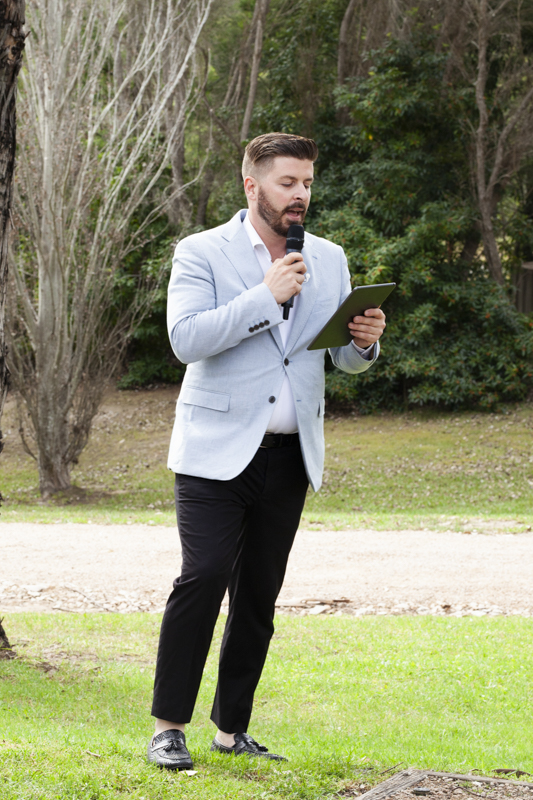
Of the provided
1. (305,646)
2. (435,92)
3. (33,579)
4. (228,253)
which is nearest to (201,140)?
(435,92)

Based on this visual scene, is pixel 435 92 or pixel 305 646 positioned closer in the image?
pixel 305 646

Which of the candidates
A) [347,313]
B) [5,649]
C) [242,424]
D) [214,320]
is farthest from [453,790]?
[5,649]

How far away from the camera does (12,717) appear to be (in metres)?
3.97

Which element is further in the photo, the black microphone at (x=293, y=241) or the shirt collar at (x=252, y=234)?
the shirt collar at (x=252, y=234)

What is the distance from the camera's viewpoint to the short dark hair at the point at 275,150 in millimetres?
3094

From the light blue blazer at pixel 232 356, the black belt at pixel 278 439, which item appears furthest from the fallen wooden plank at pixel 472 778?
the black belt at pixel 278 439

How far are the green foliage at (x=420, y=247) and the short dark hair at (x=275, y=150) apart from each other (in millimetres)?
14804

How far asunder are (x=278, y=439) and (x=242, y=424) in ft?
0.59

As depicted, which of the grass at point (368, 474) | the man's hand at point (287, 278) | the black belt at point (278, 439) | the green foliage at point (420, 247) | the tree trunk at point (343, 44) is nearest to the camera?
the man's hand at point (287, 278)

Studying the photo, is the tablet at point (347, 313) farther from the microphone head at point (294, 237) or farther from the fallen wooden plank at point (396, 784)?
the fallen wooden plank at point (396, 784)

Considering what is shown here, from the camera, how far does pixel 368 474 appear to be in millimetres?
15266

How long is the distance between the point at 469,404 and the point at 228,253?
16637 mm

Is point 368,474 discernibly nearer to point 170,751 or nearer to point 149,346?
point 149,346

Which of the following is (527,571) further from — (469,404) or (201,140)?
(201,140)
